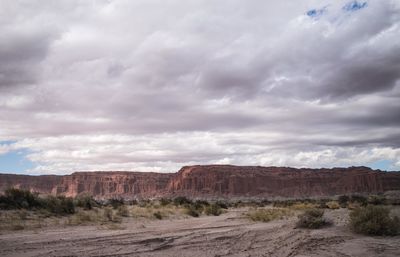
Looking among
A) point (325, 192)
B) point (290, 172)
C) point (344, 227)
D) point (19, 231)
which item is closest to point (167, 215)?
point (19, 231)

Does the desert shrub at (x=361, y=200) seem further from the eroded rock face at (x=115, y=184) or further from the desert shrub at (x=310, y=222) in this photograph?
the eroded rock face at (x=115, y=184)

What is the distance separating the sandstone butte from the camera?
465ft

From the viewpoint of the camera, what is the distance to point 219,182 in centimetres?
15175

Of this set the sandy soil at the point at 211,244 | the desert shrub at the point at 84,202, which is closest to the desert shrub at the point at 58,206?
the desert shrub at the point at 84,202

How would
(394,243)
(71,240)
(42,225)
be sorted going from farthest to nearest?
1. (42,225)
2. (71,240)
3. (394,243)

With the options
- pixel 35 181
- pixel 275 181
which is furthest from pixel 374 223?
pixel 35 181

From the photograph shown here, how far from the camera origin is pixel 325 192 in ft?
465

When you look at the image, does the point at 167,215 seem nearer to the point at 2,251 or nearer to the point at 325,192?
the point at 2,251

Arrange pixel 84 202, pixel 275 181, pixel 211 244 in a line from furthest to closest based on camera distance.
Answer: pixel 275 181
pixel 84 202
pixel 211 244

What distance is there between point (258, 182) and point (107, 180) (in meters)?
55.3

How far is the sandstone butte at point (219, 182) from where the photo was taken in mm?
141750

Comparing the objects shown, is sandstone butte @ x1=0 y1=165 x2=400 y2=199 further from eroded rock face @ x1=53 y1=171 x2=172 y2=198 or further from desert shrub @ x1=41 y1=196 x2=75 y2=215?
desert shrub @ x1=41 y1=196 x2=75 y2=215

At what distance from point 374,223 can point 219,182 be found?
5361 inches

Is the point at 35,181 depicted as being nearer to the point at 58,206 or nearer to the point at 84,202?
the point at 84,202
